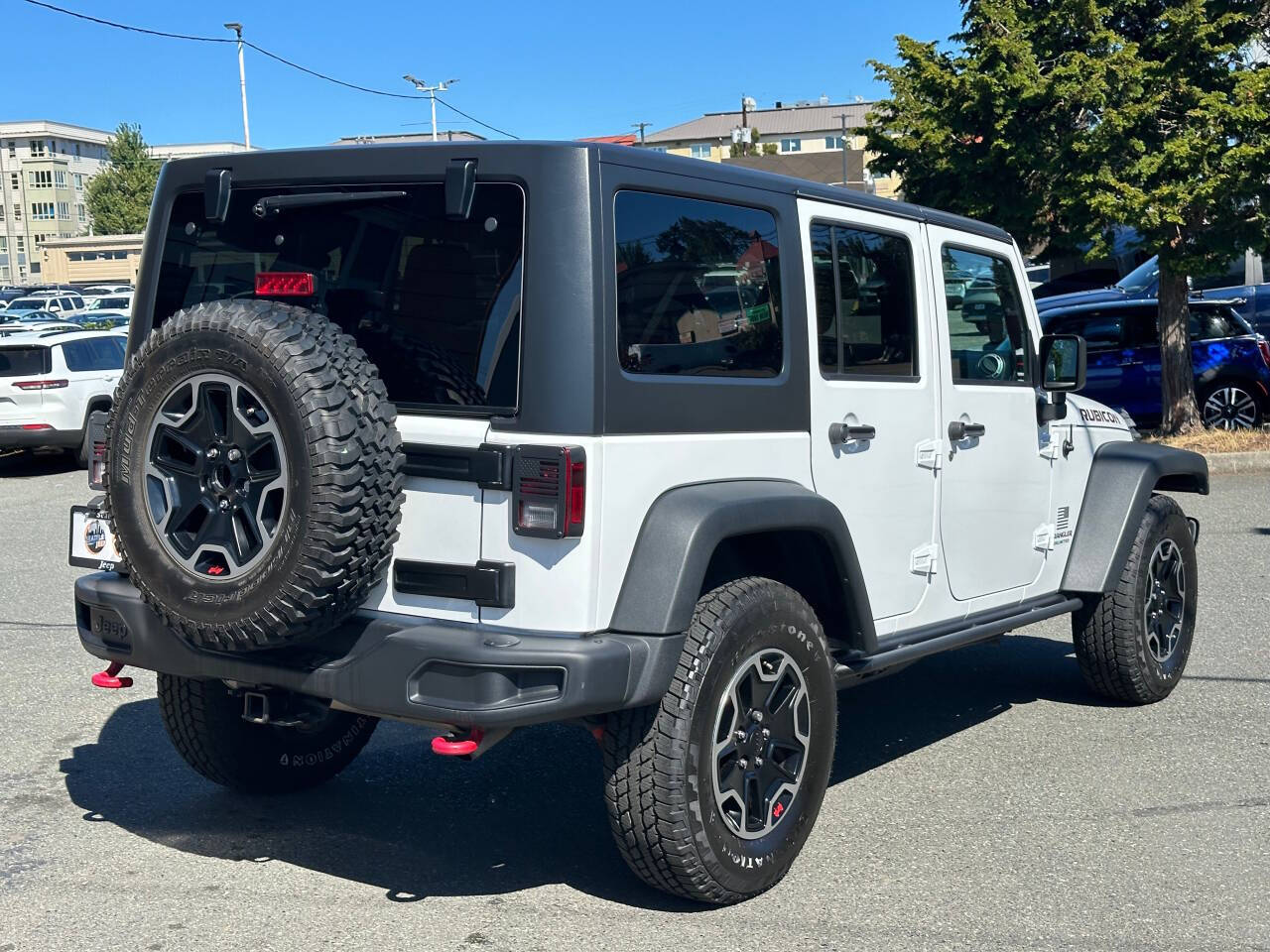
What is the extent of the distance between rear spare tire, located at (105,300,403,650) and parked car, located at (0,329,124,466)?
1212 cm

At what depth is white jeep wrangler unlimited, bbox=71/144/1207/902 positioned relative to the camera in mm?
3656

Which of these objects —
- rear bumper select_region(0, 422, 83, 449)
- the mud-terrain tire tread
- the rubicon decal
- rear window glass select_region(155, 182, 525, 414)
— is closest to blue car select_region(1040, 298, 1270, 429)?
the rubicon decal

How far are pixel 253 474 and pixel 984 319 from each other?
9.85 feet

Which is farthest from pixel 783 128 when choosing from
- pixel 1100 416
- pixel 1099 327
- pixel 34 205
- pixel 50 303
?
pixel 1100 416

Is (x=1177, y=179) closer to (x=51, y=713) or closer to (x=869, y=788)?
(x=869, y=788)

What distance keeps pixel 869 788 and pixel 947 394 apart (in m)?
1.44

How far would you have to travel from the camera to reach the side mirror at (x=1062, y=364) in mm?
5715

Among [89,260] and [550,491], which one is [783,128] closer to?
[89,260]

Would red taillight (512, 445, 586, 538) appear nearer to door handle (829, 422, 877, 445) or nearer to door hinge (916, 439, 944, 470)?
door handle (829, 422, 877, 445)

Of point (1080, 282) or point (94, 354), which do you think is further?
point (1080, 282)

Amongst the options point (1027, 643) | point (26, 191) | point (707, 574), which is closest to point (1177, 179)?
point (1027, 643)

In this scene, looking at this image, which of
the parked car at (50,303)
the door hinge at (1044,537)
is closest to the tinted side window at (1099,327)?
the door hinge at (1044,537)

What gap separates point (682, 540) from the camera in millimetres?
3793

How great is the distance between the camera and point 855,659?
464 centimetres
